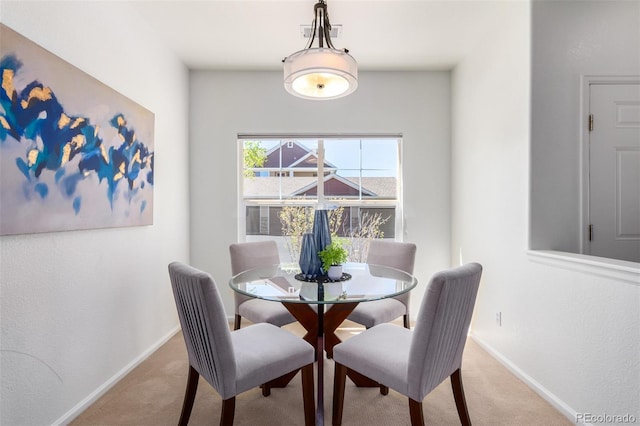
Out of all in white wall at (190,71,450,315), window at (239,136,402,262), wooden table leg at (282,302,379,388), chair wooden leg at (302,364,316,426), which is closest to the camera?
chair wooden leg at (302,364,316,426)

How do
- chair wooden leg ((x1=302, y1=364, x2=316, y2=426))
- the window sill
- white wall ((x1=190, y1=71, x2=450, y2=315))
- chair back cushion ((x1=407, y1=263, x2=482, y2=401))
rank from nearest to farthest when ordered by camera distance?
1. chair back cushion ((x1=407, y1=263, x2=482, y2=401))
2. the window sill
3. chair wooden leg ((x1=302, y1=364, x2=316, y2=426))
4. white wall ((x1=190, y1=71, x2=450, y2=315))

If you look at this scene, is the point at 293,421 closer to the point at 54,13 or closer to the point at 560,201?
the point at 560,201

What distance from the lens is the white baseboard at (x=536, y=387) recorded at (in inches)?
74.5

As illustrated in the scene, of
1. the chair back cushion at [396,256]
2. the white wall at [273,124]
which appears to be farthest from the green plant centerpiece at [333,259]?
the white wall at [273,124]

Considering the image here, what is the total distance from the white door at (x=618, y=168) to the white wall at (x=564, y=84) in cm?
14

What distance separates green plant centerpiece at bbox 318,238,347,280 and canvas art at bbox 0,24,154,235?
4.82 feet

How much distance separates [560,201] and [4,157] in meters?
3.20

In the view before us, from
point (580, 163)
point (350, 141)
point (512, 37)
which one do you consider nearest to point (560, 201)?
point (580, 163)

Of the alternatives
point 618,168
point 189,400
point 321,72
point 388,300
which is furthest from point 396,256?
point 189,400

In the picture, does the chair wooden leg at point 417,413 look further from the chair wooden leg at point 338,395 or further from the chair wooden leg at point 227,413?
the chair wooden leg at point 227,413

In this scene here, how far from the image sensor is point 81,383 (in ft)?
6.45

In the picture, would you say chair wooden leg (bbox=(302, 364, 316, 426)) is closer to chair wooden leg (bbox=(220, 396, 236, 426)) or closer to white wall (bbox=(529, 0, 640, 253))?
chair wooden leg (bbox=(220, 396, 236, 426))

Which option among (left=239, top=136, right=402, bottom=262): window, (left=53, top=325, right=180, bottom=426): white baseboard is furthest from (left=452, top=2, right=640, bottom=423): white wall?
(left=53, top=325, right=180, bottom=426): white baseboard

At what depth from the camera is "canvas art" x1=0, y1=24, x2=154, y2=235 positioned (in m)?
1.50
